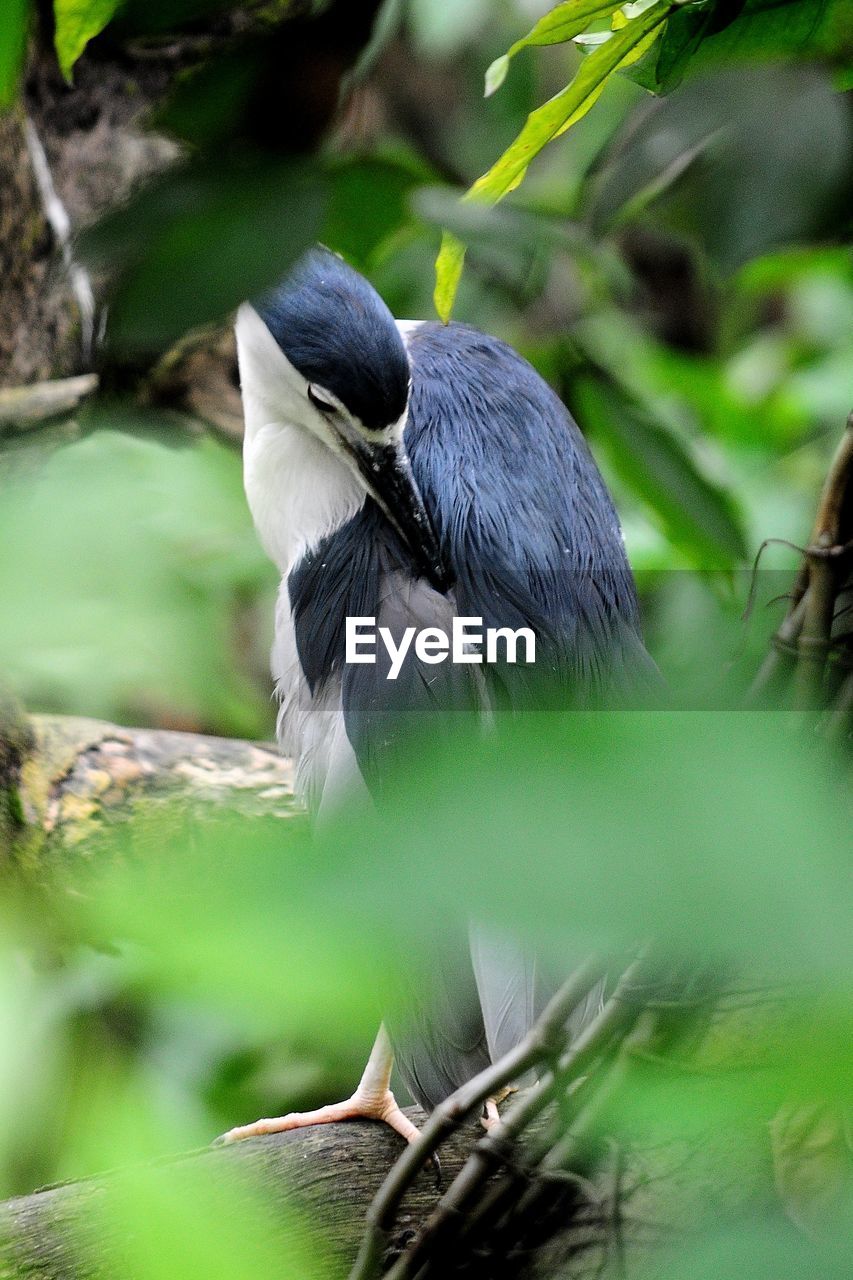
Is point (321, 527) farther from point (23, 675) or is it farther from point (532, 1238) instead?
point (532, 1238)

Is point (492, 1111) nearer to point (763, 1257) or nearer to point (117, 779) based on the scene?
point (117, 779)

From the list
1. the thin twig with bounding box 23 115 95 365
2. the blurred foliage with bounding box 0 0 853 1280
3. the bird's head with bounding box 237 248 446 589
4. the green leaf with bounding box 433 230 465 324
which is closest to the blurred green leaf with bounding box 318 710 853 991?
the blurred foliage with bounding box 0 0 853 1280

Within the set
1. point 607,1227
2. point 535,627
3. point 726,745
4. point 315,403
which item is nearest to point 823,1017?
point 726,745

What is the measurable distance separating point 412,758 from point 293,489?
0.76 m

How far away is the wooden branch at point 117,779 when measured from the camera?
3.91ft

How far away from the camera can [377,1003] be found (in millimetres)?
161

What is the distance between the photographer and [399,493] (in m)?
0.81

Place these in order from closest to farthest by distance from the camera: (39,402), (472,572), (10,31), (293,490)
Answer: (10,31) < (472,572) < (293,490) < (39,402)

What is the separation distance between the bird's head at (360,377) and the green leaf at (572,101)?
44 centimetres

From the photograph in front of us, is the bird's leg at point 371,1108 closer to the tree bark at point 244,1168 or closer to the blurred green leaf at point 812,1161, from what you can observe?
the tree bark at point 244,1168

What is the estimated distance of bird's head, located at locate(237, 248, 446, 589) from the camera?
0.81 m

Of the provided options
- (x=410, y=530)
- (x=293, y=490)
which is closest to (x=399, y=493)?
(x=410, y=530)

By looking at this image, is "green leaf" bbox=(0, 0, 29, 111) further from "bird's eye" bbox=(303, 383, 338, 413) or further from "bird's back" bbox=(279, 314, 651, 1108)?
"bird's eye" bbox=(303, 383, 338, 413)

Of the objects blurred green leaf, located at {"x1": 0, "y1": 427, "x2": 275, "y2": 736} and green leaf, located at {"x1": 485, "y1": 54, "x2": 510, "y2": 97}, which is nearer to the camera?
green leaf, located at {"x1": 485, "y1": 54, "x2": 510, "y2": 97}
